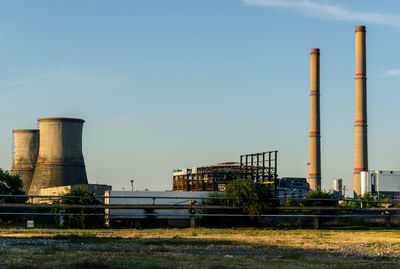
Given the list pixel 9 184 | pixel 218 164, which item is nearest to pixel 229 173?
pixel 218 164

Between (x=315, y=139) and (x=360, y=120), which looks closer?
(x=360, y=120)

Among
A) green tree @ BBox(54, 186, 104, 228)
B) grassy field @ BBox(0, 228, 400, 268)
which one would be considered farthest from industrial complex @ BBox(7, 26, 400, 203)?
grassy field @ BBox(0, 228, 400, 268)

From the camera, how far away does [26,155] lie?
80.4 metres

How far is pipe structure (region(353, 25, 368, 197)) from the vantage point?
84.6m

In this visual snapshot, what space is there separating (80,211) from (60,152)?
121ft

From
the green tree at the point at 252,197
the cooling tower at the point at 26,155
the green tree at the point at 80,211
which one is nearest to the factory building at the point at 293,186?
the cooling tower at the point at 26,155

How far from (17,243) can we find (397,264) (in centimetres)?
1308

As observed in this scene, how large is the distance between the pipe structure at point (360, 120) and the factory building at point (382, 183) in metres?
1.78

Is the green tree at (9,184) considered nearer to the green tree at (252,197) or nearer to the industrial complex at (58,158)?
the industrial complex at (58,158)

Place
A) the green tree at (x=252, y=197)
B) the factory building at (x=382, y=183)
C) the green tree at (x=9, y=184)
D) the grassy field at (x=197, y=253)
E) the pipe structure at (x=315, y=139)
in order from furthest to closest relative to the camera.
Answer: the factory building at (x=382, y=183) → the pipe structure at (x=315, y=139) → the green tree at (x=9, y=184) → the green tree at (x=252, y=197) → the grassy field at (x=197, y=253)

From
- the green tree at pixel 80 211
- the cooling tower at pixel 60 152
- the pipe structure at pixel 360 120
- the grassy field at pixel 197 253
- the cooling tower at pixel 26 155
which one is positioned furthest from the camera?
the pipe structure at pixel 360 120

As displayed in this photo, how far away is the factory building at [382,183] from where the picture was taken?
3546 inches

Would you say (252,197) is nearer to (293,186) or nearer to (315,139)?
(315,139)

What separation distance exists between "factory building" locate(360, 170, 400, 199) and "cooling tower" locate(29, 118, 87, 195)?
139 feet
